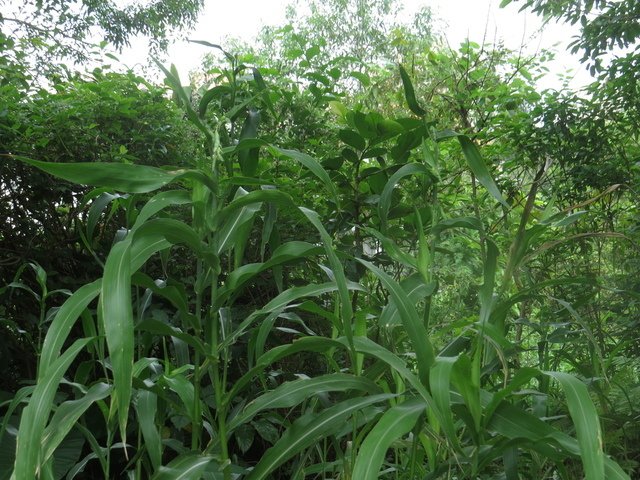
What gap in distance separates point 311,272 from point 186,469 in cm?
125

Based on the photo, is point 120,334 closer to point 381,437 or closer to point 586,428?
point 381,437

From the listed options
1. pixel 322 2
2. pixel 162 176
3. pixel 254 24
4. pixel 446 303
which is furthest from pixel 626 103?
pixel 254 24

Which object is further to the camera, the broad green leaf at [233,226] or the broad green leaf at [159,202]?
the broad green leaf at [233,226]

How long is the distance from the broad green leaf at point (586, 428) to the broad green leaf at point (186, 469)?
387mm

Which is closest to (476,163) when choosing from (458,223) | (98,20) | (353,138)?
(458,223)

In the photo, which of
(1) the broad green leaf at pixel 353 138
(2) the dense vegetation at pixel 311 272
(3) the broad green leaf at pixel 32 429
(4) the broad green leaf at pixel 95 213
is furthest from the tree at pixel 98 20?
(3) the broad green leaf at pixel 32 429

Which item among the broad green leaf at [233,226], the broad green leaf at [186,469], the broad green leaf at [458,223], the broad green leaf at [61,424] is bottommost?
the broad green leaf at [186,469]

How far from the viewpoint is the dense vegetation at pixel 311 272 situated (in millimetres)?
684

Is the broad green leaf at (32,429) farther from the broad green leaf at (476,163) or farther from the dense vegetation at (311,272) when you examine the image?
the broad green leaf at (476,163)

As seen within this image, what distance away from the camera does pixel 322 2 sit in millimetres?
9602

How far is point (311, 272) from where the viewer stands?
6.46 ft

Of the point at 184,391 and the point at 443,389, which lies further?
the point at 184,391

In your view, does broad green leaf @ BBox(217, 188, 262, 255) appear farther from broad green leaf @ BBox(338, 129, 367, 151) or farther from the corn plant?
broad green leaf @ BBox(338, 129, 367, 151)

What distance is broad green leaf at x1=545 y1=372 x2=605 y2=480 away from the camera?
0.58 meters
